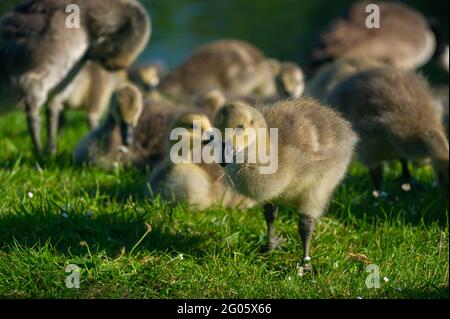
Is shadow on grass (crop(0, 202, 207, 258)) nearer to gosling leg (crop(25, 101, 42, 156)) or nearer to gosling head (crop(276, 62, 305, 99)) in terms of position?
gosling leg (crop(25, 101, 42, 156))

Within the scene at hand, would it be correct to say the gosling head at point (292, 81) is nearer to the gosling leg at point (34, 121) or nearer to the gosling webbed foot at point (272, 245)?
the gosling leg at point (34, 121)

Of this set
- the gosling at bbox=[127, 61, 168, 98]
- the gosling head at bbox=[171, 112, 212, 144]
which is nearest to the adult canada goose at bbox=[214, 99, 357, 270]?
the gosling head at bbox=[171, 112, 212, 144]

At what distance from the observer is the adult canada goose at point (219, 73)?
10461mm

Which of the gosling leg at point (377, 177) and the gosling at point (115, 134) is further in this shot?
the gosling at point (115, 134)

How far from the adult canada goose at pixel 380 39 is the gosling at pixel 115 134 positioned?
12.1 ft

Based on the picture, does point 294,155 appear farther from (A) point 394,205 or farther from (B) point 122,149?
(B) point 122,149

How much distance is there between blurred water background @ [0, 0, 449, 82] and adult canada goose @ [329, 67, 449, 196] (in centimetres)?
939

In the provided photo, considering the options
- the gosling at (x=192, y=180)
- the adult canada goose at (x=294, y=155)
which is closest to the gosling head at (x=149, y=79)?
the gosling at (x=192, y=180)

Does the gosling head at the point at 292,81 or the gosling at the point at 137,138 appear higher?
the gosling at the point at 137,138

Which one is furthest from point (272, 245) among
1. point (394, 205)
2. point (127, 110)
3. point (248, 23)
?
point (248, 23)

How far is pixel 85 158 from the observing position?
254 inches

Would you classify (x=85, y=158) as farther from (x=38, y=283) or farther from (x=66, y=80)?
(x=38, y=283)

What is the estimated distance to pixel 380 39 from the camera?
386 inches

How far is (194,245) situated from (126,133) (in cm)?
174
